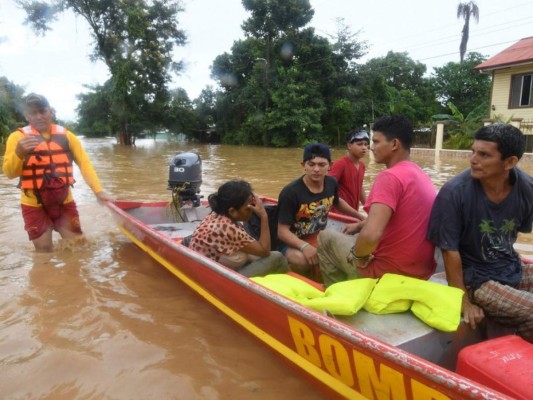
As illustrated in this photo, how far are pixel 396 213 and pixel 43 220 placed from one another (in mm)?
3500

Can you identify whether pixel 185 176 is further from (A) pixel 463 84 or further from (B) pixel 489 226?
(A) pixel 463 84

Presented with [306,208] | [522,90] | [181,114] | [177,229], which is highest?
[522,90]

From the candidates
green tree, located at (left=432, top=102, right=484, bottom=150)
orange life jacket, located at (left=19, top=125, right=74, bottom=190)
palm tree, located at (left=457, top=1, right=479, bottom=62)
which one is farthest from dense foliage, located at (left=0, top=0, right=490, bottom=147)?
orange life jacket, located at (left=19, top=125, right=74, bottom=190)

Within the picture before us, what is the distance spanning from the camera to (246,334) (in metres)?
2.96

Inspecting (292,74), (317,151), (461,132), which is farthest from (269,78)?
(317,151)

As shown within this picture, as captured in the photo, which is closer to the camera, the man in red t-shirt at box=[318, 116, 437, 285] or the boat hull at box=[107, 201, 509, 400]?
the boat hull at box=[107, 201, 509, 400]

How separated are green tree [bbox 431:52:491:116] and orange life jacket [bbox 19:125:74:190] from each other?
27.0m

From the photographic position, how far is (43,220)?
13.6 feet

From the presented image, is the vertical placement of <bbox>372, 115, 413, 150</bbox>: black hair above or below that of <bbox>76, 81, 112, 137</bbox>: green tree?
below

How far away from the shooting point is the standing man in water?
3781 mm

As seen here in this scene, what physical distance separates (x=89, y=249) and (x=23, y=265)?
75 cm

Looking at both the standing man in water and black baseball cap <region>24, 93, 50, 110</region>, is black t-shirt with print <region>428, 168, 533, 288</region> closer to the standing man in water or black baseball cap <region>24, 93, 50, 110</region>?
the standing man in water

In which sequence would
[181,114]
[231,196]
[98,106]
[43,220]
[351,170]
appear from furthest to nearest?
[181,114] < [98,106] < [351,170] < [43,220] < [231,196]

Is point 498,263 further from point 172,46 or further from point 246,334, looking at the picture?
point 172,46
